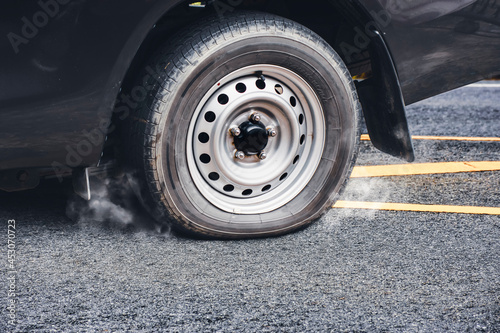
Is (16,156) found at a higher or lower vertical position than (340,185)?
higher

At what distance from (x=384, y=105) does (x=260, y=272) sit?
1042mm

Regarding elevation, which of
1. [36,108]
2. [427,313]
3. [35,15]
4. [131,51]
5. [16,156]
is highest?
[35,15]

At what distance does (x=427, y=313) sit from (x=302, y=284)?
0.45 metres

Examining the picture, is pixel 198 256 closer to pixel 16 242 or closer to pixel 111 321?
pixel 111 321

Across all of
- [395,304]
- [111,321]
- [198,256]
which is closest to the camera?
[111,321]

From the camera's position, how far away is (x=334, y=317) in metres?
1.91

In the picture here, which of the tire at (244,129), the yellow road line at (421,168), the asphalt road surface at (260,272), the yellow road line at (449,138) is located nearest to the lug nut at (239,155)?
the tire at (244,129)

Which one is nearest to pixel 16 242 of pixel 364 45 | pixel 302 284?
pixel 302 284
